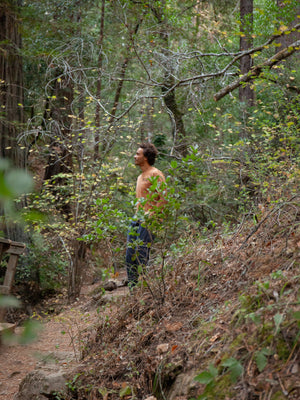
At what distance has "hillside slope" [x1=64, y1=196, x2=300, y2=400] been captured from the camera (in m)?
2.45

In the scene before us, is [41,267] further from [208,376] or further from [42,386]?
[208,376]

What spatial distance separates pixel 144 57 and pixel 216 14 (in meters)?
3.87

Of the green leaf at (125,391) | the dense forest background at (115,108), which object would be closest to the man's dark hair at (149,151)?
the dense forest background at (115,108)

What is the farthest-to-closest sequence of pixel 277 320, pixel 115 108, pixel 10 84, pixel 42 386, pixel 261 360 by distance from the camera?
pixel 10 84 → pixel 115 108 → pixel 42 386 → pixel 277 320 → pixel 261 360

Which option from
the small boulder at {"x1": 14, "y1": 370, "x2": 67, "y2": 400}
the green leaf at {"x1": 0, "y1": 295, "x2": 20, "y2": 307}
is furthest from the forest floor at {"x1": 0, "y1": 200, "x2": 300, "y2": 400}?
the green leaf at {"x1": 0, "y1": 295, "x2": 20, "y2": 307}

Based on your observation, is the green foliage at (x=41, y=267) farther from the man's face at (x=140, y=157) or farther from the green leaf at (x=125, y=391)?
the green leaf at (x=125, y=391)

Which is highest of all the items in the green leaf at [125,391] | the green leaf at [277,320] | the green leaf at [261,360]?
the green leaf at [277,320]

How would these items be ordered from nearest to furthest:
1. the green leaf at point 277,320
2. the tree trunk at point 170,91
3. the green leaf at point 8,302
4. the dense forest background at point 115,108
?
the green leaf at point 8,302 → the green leaf at point 277,320 → the dense forest background at point 115,108 → the tree trunk at point 170,91

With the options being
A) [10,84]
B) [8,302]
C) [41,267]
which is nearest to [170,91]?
[10,84]

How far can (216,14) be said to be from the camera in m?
12.5

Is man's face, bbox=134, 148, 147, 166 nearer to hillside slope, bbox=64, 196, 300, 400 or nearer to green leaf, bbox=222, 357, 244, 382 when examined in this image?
hillside slope, bbox=64, 196, 300, 400

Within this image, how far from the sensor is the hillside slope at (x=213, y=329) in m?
2.45

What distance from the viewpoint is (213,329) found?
3.10 m

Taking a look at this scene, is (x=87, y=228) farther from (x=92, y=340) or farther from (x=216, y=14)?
(x=216, y=14)
